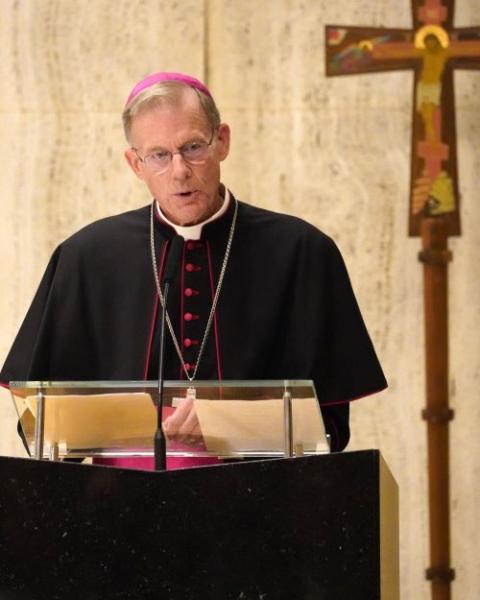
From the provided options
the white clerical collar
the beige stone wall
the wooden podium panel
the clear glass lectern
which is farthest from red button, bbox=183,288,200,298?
the beige stone wall

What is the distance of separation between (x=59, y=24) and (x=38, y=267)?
1.14 meters

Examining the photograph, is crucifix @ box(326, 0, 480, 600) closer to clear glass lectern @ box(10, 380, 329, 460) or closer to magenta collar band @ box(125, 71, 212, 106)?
magenta collar band @ box(125, 71, 212, 106)

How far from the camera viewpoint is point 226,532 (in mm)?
2971

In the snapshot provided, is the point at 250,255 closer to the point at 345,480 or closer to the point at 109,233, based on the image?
the point at 109,233

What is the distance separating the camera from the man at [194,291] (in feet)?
13.4

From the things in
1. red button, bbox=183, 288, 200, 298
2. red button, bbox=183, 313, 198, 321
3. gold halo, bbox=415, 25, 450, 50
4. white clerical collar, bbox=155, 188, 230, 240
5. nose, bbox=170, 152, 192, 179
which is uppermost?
gold halo, bbox=415, 25, 450, 50

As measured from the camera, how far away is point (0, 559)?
3035 mm

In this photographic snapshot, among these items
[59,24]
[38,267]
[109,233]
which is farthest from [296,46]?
[109,233]

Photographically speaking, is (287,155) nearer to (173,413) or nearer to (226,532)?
(173,413)

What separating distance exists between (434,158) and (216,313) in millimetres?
2266

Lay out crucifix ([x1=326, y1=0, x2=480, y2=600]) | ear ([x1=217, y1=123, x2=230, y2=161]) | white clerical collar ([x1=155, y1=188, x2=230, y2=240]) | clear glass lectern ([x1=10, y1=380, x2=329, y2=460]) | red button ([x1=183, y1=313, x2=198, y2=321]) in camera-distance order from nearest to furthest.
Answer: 1. clear glass lectern ([x1=10, y1=380, x2=329, y2=460])
2. ear ([x1=217, y1=123, x2=230, y2=161])
3. red button ([x1=183, y1=313, x2=198, y2=321])
4. white clerical collar ([x1=155, y1=188, x2=230, y2=240])
5. crucifix ([x1=326, y1=0, x2=480, y2=600])

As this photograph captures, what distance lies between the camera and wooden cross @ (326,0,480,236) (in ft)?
20.2

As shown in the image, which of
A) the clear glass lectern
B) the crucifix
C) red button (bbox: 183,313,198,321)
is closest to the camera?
the clear glass lectern

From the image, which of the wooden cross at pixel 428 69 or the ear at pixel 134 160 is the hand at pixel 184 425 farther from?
the wooden cross at pixel 428 69
